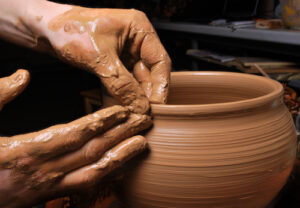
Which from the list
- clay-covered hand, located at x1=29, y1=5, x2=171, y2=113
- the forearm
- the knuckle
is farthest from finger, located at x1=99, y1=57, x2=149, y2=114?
the forearm

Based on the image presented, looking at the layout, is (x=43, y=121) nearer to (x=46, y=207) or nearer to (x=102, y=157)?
(x=46, y=207)

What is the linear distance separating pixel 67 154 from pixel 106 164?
2.9 inches

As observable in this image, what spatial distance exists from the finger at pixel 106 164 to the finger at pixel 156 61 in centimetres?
18

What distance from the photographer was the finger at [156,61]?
745 millimetres

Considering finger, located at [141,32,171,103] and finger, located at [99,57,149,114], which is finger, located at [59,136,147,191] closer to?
finger, located at [99,57,149,114]

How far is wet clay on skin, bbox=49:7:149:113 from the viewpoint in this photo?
0.63 m

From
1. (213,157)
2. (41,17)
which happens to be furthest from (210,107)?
(41,17)

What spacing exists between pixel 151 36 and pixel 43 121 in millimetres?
2355

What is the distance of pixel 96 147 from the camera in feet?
1.92

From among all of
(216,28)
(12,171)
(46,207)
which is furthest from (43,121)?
(12,171)

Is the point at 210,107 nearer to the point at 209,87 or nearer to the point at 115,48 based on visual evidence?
the point at 115,48

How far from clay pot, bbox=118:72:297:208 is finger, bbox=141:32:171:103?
147mm

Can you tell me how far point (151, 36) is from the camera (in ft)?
2.55

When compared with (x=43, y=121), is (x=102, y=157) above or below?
above
